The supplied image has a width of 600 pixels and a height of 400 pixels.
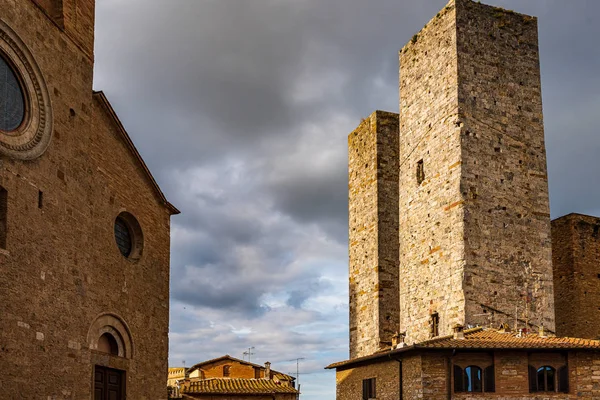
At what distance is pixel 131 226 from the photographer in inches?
748

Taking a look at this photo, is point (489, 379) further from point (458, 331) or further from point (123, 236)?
point (123, 236)

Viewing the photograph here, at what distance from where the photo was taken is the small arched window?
54.6 feet

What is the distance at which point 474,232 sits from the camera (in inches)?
800

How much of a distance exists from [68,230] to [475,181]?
10.8 metres

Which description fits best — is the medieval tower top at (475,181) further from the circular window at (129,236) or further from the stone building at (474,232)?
the circular window at (129,236)

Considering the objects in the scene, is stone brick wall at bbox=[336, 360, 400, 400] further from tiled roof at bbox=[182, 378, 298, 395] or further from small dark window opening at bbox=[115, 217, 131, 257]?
tiled roof at bbox=[182, 378, 298, 395]

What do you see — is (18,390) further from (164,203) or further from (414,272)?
(414,272)

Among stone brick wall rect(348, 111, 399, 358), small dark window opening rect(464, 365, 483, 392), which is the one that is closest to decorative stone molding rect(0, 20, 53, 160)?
small dark window opening rect(464, 365, 483, 392)

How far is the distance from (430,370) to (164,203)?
818 centimetres

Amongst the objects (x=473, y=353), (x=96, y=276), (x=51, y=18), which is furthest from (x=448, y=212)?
(x=51, y=18)

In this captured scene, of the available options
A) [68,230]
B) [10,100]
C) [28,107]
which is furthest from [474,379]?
[10,100]

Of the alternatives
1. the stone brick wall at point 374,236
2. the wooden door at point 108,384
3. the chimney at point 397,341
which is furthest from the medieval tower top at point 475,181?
the wooden door at point 108,384

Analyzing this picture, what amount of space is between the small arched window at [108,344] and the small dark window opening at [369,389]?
7261 millimetres

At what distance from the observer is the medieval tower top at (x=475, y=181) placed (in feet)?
66.7
